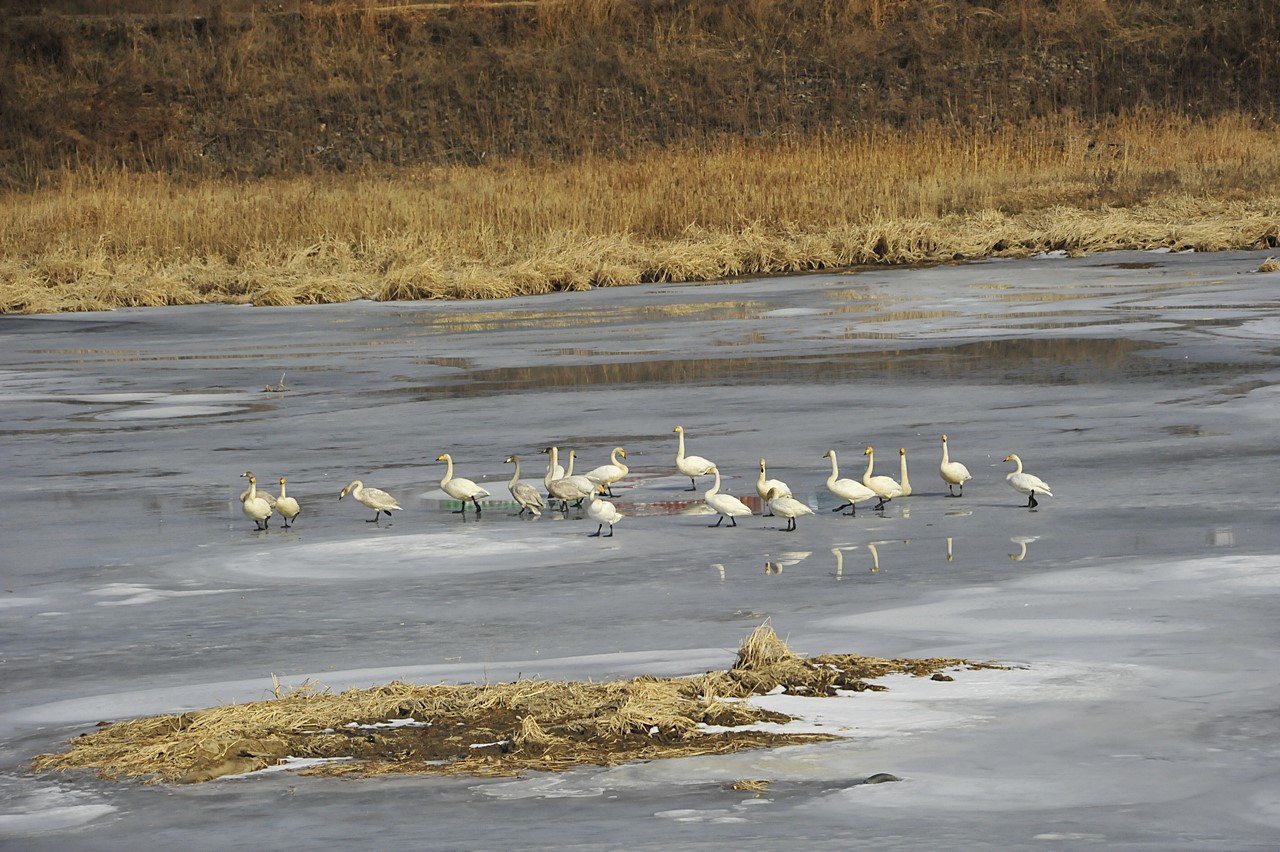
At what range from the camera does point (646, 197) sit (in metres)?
33.0

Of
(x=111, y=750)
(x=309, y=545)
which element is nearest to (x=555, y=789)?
(x=111, y=750)

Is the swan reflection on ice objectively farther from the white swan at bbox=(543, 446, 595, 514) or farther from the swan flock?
the white swan at bbox=(543, 446, 595, 514)

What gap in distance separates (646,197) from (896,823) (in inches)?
1119

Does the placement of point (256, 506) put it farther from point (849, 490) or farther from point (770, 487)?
point (849, 490)

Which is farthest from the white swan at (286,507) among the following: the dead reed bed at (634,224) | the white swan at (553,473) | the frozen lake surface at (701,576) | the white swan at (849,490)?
the dead reed bed at (634,224)

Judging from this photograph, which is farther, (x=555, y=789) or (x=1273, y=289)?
(x=1273, y=289)

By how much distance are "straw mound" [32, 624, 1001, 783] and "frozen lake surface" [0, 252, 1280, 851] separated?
0.15 metres

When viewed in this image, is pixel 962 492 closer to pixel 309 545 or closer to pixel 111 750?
pixel 309 545

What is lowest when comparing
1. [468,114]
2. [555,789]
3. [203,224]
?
[555,789]

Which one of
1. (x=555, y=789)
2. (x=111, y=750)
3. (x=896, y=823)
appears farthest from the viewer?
(x=111, y=750)

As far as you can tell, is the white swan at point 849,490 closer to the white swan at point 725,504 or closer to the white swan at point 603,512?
the white swan at point 725,504

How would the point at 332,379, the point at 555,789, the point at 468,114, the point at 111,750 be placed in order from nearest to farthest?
the point at 555,789, the point at 111,750, the point at 332,379, the point at 468,114

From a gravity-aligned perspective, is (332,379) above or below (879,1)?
below

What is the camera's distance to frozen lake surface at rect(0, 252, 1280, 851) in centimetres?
529
